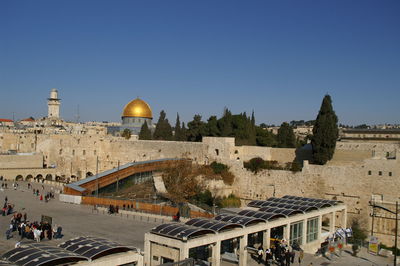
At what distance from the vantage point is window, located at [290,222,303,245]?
617 inches

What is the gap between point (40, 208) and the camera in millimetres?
21016

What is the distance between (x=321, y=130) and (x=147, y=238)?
17991mm

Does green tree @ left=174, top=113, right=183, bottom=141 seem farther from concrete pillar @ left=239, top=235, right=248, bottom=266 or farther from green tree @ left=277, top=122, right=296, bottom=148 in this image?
concrete pillar @ left=239, top=235, right=248, bottom=266

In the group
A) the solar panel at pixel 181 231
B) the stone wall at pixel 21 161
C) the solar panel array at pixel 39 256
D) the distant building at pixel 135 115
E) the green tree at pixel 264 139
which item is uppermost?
the distant building at pixel 135 115

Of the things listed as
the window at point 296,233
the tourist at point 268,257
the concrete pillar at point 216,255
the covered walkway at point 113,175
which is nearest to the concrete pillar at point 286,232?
the window at point 296,233

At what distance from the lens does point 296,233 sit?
16.0 metres

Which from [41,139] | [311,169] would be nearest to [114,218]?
[311,169]

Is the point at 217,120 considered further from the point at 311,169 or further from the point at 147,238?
the point at 147,238

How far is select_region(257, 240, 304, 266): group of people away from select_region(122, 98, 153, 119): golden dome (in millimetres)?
46555

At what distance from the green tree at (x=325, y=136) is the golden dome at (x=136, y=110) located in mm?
35904

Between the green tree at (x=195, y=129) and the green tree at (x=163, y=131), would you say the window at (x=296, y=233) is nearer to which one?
the green tree at (x=195, y=129)

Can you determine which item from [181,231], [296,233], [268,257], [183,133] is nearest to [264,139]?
[183,133]

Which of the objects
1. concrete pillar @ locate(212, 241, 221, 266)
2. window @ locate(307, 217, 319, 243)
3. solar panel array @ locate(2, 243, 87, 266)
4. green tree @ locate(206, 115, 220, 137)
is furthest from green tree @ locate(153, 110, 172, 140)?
solar panel array @ locate(2, 243, 87, 266)

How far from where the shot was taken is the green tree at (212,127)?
38.8m
